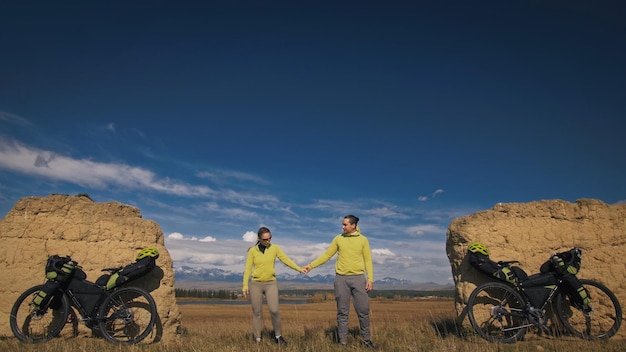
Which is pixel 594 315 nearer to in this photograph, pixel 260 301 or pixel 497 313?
pixel 497 313

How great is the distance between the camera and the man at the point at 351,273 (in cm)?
764

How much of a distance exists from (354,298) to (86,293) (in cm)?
529

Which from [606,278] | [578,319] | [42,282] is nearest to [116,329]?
[42,282]

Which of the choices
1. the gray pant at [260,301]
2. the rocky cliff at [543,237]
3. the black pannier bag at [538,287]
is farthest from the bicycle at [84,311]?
the black pannier bag at [538,287]

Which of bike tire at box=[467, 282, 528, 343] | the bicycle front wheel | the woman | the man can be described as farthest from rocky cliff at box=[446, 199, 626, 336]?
the bicycle front wheel

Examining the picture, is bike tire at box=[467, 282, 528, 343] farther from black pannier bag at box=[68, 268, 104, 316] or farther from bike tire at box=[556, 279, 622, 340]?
black pannier bag at box=[68, 268, 104, 316]

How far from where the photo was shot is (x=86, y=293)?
8.05 meters

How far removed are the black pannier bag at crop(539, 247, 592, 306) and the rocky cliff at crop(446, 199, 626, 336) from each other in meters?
0.74

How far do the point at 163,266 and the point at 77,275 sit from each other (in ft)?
5.75

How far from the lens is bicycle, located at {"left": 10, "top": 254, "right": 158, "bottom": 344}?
7914mm

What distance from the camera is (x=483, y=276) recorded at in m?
8.67

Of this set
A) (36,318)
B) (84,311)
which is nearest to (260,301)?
(84,311)

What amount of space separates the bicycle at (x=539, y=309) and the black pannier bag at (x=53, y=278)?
7.98 metres

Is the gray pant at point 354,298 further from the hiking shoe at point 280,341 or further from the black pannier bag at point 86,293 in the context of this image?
the black pannier bag at point 86,293
